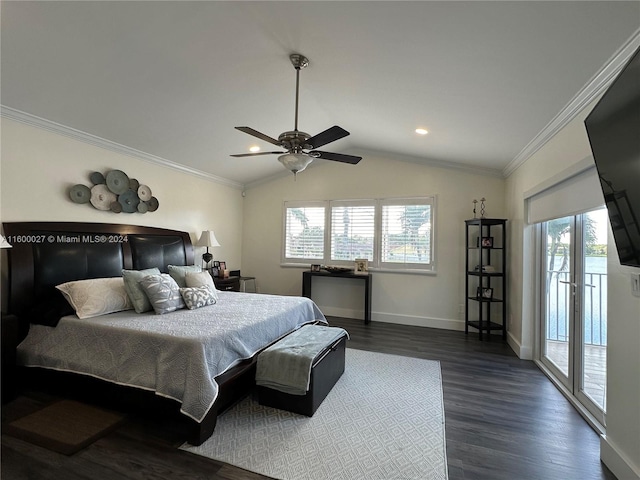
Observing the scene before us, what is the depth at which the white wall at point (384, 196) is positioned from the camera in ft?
16.6

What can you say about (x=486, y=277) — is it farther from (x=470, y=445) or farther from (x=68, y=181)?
(x=68, y=181)

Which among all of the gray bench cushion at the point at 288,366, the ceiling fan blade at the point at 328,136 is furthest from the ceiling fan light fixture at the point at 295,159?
the gray bench cushion at the point at 288,366

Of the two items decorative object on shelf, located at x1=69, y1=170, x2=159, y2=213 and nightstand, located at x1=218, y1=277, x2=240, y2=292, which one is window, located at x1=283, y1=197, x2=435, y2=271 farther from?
decorative object on shelf, located at x1=69, y1=170, x2=159, y2=213

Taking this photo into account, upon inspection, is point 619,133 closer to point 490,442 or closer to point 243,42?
point 490,442

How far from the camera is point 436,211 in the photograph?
520 centimetres

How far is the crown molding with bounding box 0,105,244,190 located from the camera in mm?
2961

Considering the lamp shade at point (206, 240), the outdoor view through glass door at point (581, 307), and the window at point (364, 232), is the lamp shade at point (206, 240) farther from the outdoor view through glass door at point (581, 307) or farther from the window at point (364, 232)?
the outdoor view through glass door at point (581, 307)

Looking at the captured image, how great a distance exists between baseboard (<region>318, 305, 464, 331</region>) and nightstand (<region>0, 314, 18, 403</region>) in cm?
422

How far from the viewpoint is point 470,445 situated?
213 cm

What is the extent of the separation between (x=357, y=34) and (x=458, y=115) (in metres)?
1.57

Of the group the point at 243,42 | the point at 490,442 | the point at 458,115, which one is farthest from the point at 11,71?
the point at 490,442

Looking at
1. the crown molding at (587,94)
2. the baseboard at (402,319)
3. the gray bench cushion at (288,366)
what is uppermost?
the crown molding at (587,94)

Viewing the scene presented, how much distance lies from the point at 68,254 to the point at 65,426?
178 centimetres

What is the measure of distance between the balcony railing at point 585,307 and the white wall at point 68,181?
510 centimetres
